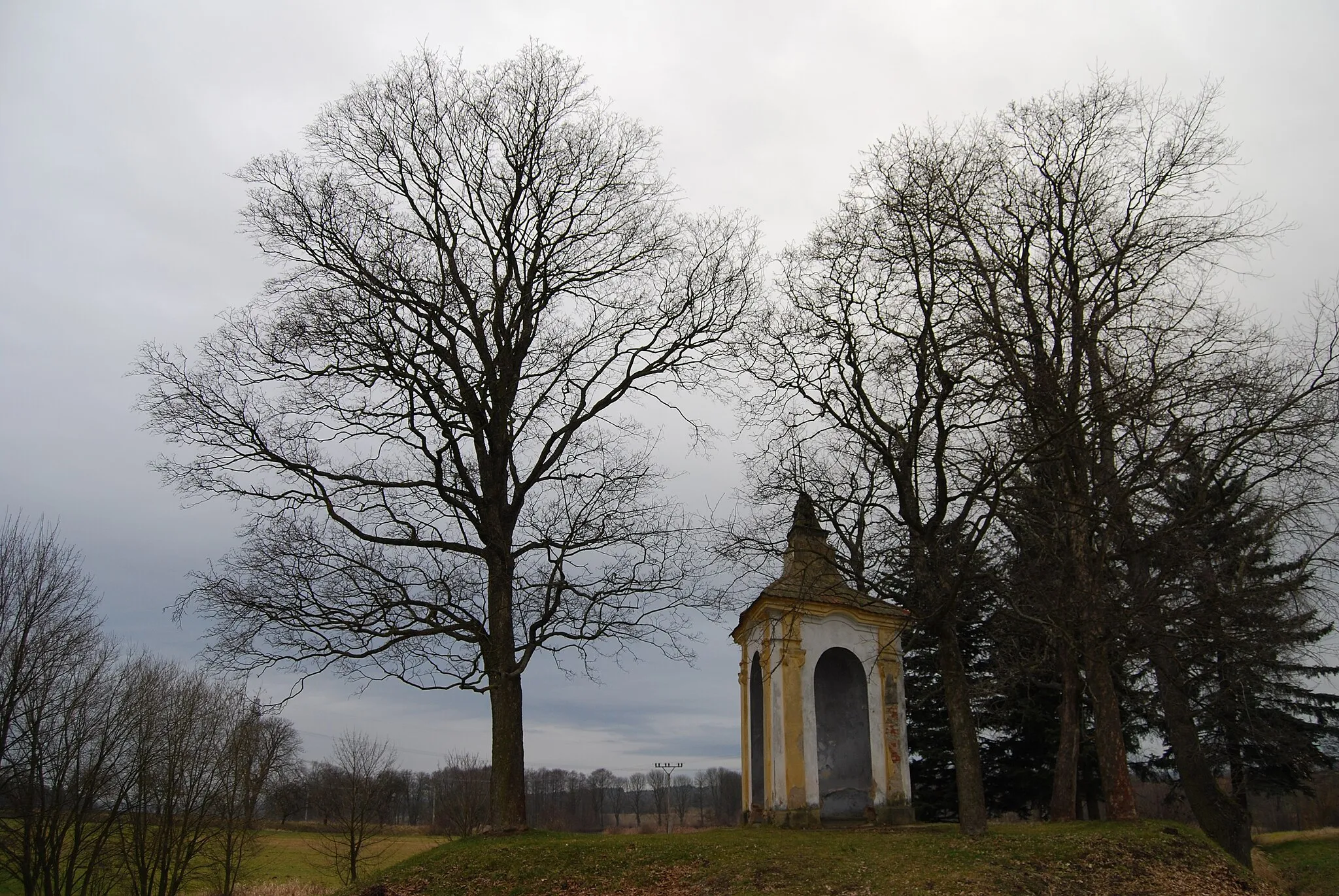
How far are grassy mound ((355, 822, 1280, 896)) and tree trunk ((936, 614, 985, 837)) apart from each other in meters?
0.41

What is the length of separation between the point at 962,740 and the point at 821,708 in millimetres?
9243

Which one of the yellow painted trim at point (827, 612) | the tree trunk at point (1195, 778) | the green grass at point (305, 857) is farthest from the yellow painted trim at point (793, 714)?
the green grass at point (305, 857)

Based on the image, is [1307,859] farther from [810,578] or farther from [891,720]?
[810,578]

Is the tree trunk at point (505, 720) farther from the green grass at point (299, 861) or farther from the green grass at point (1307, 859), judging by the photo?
the green grass at point (1307, 859)

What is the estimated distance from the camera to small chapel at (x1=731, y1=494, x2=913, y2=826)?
17.5 m

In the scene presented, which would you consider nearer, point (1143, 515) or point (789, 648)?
point (1143, 515)

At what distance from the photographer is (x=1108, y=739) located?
514 inches

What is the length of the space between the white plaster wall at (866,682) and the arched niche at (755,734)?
146 cm

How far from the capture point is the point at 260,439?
13.0 m

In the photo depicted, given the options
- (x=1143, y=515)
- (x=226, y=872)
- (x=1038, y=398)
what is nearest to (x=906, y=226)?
(x=1038, y=398)

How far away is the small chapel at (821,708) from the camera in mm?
17469

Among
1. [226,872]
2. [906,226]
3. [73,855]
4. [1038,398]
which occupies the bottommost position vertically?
[226,872]

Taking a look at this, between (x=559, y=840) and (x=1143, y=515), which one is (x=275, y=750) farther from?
(x=1143, y=515)

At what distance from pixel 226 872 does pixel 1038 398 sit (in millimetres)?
25125
